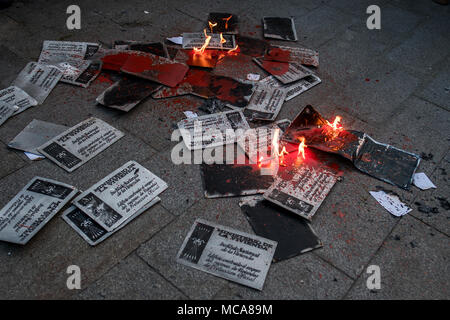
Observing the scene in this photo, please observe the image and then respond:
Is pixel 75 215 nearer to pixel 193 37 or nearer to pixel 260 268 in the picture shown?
pixel 260 268

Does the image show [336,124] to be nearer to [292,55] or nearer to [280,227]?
[292,55]

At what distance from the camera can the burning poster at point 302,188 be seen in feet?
8.84

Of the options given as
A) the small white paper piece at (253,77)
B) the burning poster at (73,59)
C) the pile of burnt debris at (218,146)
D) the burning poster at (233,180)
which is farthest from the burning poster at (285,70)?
the burning poster at (73,59)

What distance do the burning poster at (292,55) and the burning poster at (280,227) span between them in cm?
206

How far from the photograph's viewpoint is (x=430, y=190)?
290 centimetres

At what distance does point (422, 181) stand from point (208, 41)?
2.83m

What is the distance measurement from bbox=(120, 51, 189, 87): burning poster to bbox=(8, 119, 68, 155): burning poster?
970 mm

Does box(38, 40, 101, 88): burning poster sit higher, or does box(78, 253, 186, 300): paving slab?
box(38, 40, 101, 88): burning poster

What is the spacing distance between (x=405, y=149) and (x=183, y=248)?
2234mm

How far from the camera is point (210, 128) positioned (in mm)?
3299

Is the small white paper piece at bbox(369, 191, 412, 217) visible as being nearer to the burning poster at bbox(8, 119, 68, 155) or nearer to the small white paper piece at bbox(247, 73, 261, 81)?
the small white paper piece at bbox(247, 73, 261, 81)

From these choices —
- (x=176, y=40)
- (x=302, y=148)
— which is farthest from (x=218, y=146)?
(x=176, y=40)

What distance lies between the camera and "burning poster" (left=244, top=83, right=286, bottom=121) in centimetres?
347

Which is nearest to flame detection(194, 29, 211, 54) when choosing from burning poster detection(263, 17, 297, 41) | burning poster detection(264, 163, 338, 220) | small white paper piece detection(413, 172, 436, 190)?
burning poster detection(263, 17, 297, 41)
